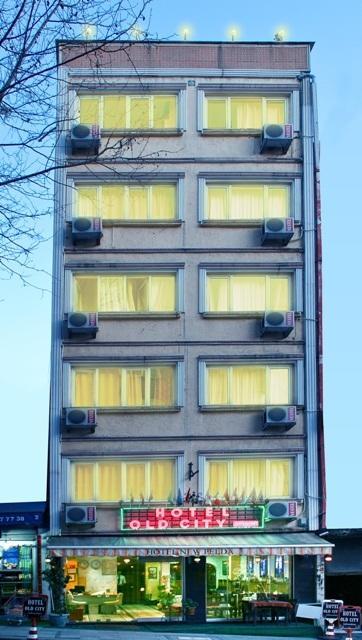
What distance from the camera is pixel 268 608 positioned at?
38031 millimetres

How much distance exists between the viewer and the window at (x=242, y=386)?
40.0 meters

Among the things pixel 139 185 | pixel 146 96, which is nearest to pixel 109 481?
pixel 139 185

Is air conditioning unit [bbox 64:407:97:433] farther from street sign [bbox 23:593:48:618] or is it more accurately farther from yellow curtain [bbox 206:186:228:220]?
street sign [bbox 23:593:48:618]

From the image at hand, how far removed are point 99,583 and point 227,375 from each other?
873 cm

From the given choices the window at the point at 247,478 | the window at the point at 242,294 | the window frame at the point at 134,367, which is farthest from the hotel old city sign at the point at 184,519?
the window at the point at 242,294

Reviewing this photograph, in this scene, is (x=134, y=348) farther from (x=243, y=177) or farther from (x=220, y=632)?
(x=220, y=632)

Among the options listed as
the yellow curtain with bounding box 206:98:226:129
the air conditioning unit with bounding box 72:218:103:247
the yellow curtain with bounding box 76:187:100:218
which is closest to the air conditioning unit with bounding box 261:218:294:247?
the yellow curtain with bounding box 206:98:226:129

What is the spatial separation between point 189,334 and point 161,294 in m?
1.82

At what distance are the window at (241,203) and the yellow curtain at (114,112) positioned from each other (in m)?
4.04

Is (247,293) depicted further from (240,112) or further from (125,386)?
(240,112)

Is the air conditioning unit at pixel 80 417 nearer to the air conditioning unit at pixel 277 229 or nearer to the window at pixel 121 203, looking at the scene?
the window at pixel 121 203

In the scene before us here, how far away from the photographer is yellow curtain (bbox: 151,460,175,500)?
39406 millimetres

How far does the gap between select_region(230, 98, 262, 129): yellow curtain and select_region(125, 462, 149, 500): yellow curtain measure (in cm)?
1333

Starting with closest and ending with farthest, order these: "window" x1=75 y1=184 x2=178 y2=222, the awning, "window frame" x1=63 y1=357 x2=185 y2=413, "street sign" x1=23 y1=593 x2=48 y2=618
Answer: "street sign" x1=23 y1=593 x2=48 y2=618, the awning, "window frame" x1=63 y1=357 x2=185 y2=413, "window" x1=75 y1=184 x2=178 y2=222
